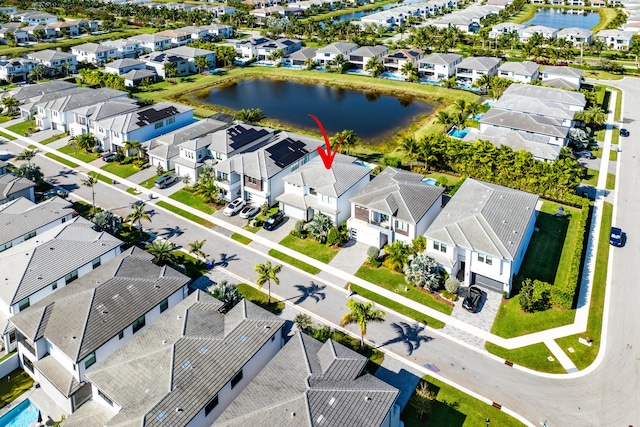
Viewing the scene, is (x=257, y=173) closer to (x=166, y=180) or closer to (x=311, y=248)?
(x=311, y=248)

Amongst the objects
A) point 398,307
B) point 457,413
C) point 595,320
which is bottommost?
point 457,413

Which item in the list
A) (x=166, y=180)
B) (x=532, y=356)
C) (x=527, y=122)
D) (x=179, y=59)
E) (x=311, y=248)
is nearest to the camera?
(x=532, y=356)

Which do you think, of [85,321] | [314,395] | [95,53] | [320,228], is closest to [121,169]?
[320,228]

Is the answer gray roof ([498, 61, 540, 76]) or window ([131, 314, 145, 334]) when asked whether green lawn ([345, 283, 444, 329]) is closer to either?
window ([131, 314, 145, 334])

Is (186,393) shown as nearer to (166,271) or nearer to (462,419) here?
(166,271)

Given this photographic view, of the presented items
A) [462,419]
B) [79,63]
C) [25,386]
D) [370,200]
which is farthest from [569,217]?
[79,63]
